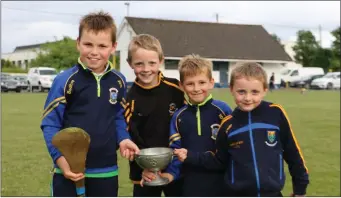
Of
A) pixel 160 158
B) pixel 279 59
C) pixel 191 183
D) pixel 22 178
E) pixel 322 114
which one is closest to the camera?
pixel 160 158

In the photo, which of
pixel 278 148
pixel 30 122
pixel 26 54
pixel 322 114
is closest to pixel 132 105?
pixel 278 148

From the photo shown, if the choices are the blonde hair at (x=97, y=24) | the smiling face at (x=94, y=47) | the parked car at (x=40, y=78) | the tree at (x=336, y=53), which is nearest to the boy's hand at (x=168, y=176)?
the smiling face at (x=94, y=47)

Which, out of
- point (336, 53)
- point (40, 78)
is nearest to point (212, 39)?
point (40, 78)

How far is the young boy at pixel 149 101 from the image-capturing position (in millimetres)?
3611

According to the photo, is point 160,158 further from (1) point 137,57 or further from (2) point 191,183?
(1) point 137,57

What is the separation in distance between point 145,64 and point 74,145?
94 centimetres

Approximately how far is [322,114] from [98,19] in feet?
49.2

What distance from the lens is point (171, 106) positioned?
12.2 ft

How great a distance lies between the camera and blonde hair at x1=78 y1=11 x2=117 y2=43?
322 centimetres

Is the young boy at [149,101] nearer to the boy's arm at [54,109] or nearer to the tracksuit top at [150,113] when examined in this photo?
the tracksuit top at [150,113]

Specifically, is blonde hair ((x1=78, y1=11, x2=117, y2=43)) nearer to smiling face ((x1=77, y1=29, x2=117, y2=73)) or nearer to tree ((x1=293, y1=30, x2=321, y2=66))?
smiling face ((x1=77, y1=29, x2=117, y2=73))

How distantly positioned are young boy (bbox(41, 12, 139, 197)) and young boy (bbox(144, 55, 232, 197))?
416mm

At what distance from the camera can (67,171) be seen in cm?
302

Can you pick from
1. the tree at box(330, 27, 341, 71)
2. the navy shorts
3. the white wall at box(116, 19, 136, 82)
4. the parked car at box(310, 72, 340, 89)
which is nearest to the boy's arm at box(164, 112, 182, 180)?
the navy shorts
